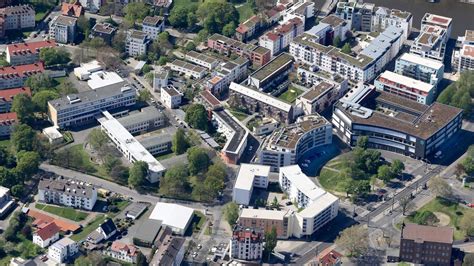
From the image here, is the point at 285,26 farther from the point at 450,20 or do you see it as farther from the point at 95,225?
the point at 95,225

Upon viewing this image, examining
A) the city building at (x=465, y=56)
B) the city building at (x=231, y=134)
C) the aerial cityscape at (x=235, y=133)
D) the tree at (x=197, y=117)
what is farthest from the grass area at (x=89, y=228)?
the city building at (x=465, y=56)

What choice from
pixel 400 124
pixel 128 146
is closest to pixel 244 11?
pixel 400 124

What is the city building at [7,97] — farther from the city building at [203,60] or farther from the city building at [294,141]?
the city building at [294,141]

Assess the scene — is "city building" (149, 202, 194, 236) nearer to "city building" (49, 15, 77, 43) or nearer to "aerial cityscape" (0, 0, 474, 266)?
"aerial cityscape" (0, 0, 474, 266)

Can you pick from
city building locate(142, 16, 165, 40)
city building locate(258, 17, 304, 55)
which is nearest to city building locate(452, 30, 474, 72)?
city building locate(258, 17, 304, 55)

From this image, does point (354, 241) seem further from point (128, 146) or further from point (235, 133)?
point (128, 146)
